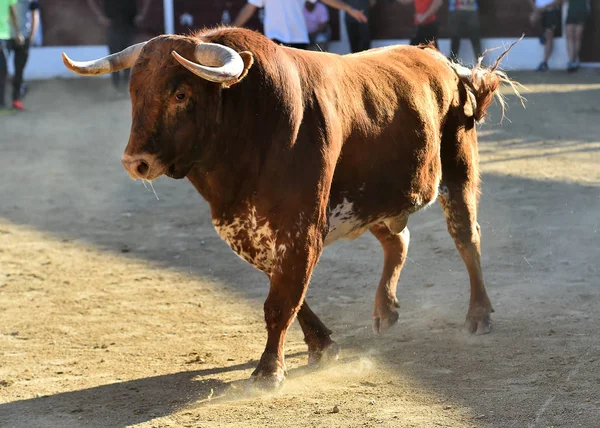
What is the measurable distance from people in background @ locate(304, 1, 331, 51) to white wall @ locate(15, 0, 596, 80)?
1.05 ft

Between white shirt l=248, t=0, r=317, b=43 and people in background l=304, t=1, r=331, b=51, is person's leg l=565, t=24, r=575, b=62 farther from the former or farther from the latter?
white shirt l=248, t=0, r=317, b=43

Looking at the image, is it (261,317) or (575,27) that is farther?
(575,27)

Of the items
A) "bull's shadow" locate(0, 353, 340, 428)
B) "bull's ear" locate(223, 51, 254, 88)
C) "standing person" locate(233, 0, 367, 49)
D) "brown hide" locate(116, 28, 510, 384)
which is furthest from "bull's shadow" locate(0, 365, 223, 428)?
"standing person" locate(233, 0, 367, 49)

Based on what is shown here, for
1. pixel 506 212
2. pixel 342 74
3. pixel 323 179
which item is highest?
pixel 342 74

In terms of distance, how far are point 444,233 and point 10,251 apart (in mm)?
2381

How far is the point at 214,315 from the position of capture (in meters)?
4.46

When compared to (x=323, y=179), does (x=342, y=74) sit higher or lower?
higher

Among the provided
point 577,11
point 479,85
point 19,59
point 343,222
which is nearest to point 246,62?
point 343,222

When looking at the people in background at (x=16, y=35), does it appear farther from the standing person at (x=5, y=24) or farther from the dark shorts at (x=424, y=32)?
the dark shorts at (x=424, y=32)

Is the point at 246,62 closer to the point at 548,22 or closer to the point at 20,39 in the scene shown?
the point at 20,39

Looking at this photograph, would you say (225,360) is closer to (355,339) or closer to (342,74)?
(355,339)

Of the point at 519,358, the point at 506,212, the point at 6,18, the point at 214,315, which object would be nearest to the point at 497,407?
the point at 519,358

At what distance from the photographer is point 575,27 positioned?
13.8 metres

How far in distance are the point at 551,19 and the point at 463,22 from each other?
4.18ft
